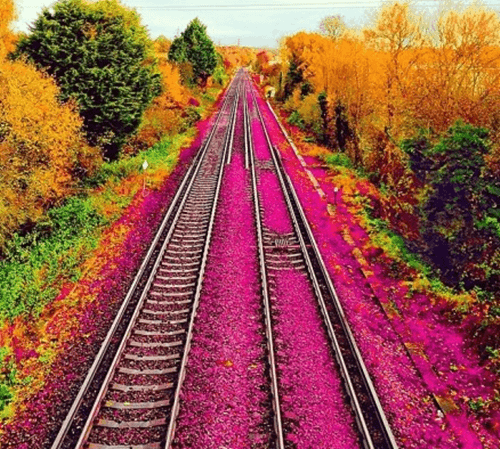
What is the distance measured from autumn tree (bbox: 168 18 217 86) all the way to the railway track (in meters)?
43.0

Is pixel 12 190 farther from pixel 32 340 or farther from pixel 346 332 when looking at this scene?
pixel 346 332

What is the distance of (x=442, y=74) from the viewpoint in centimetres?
1590

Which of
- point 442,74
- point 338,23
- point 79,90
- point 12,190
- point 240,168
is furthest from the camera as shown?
point 338,23

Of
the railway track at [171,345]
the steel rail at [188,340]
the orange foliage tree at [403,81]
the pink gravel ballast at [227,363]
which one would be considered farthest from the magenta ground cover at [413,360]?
the orange foliage tree at [403,81]

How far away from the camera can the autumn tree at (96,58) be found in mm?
19422

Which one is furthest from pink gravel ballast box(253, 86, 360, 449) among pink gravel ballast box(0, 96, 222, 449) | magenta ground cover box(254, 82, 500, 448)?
pink gravel ballast box(0, 96, 222, 449)

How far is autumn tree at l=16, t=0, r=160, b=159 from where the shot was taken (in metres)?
19.4

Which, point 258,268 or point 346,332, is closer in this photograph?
point 346,332

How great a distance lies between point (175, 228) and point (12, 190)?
5478 millimetres

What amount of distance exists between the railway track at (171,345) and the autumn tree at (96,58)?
23.3 ft

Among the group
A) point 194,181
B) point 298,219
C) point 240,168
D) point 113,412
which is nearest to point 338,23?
point 240,168

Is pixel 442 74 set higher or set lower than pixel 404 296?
higher

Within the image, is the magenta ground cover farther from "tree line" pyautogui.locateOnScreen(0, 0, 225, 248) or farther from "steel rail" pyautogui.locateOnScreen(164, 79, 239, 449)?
"tree line" pyautogui.locateOnScreen(0, 0, 225, 248)

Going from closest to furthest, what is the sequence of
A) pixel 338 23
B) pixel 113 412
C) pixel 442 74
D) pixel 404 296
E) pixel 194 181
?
pixel 113 412 → pixel 404 296 → pixel 442 74 → pixel 194 181 → pixel 338 23
